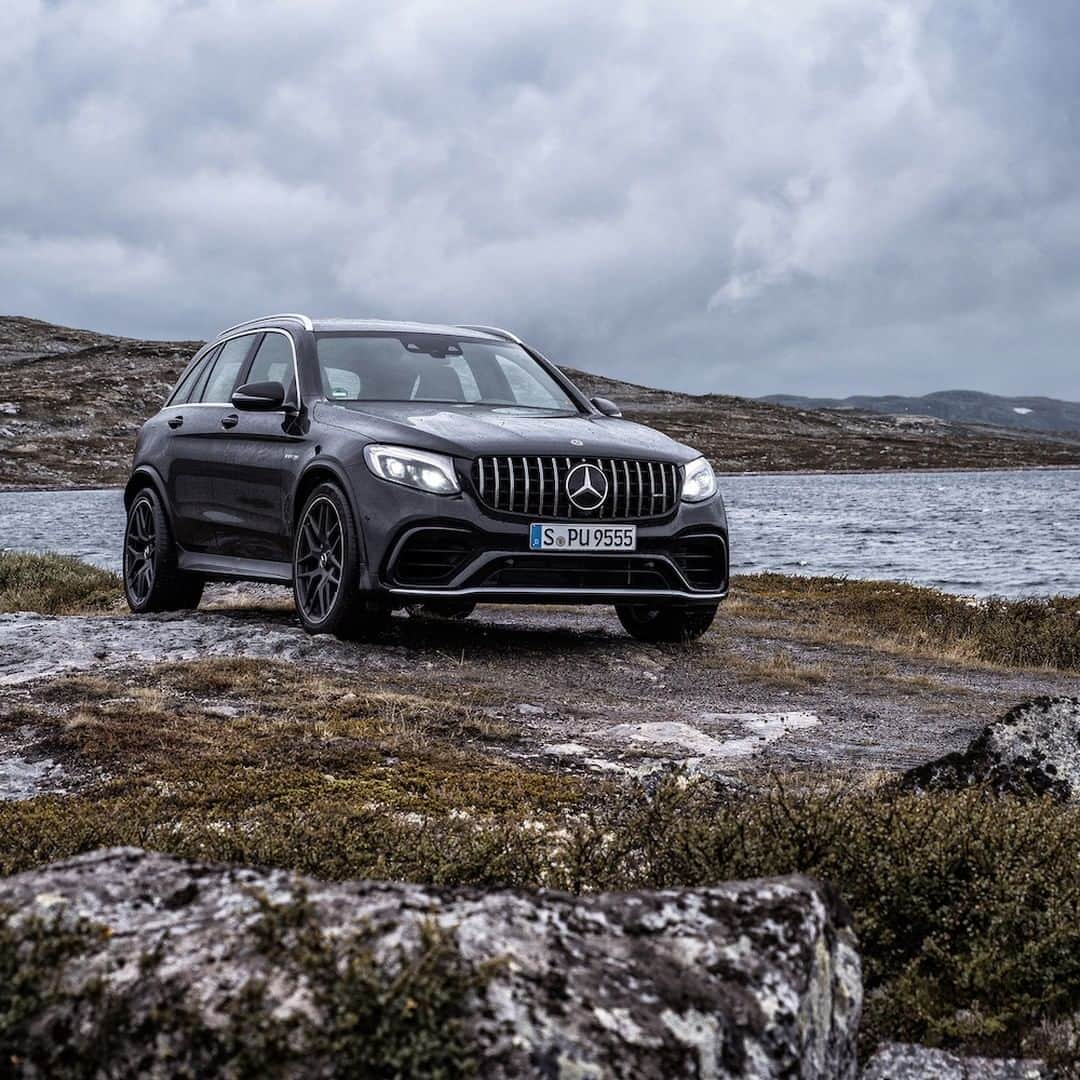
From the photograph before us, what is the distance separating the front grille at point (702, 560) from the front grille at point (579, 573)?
17cm

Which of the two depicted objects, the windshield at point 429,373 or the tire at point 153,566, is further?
the tire at point 153,566

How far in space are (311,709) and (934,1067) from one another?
171 inches

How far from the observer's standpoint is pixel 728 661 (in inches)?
394

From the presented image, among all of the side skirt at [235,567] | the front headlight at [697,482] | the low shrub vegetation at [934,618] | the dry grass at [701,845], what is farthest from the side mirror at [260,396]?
the low shrub vegetation at [934,618]

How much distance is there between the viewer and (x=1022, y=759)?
17.7ft

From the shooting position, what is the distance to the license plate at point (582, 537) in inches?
349

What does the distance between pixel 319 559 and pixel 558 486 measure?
1.82 metres

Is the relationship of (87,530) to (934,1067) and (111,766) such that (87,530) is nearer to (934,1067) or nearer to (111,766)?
(111,766)

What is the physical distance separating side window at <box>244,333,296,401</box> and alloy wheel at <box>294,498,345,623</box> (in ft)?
3.60

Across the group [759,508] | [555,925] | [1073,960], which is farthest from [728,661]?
[759,508]

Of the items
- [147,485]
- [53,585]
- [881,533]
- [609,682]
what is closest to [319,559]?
[609,682]

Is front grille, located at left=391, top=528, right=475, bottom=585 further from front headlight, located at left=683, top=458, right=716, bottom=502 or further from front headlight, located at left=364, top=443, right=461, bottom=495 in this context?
front headlight, located at left=683, top=458, right=716, bottom=502

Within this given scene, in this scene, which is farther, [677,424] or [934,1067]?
[677,424]

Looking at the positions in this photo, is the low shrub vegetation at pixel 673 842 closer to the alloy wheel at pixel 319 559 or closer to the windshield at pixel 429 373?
the alloy wheel at pixel 319 559
